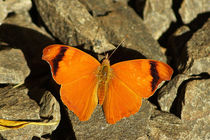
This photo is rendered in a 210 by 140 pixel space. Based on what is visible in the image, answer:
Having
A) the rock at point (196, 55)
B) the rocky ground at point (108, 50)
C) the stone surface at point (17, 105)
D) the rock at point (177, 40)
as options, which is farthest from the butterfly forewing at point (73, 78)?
the rock at point (177, 40)

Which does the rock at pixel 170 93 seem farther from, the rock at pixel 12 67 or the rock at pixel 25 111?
the rock at pixel 12 67

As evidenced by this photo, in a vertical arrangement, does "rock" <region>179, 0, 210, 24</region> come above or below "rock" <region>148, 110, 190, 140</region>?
above

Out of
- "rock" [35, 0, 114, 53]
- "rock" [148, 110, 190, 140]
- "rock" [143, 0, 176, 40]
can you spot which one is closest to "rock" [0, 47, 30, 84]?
"rock" [35, 0, 114, 53]

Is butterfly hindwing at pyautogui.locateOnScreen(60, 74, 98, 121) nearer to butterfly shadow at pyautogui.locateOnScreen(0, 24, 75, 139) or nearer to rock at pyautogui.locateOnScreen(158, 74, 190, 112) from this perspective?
butterfly shadow at pyautogui.locateOnScreen(0, 24, 75, 139)

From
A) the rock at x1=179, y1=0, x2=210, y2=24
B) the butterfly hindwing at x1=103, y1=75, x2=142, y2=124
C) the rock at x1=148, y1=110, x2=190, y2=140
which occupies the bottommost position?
the rock at x1=148, y1=110, x2=190, y2=140

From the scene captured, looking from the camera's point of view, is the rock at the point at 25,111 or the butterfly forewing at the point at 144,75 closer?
Answer: the butterfly forewing at the point at 144,75

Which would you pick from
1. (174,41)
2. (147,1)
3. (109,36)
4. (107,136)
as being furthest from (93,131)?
(147,1)
